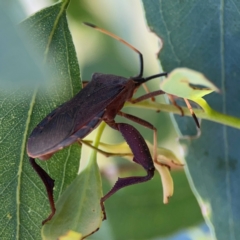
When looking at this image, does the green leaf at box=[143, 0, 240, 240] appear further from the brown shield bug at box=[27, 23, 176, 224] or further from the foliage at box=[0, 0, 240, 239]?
the brown shield bug at box=[27, 23, 176, 224]

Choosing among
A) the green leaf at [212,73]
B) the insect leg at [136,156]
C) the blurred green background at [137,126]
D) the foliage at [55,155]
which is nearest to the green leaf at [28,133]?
the foliage at [55,155]

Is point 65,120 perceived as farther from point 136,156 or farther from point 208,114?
point 208,114

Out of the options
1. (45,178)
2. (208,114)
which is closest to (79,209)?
(45,178)

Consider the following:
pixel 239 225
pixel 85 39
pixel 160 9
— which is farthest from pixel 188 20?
pixel 85 39

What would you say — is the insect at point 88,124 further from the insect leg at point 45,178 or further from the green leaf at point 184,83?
the green leaf at point 184,83

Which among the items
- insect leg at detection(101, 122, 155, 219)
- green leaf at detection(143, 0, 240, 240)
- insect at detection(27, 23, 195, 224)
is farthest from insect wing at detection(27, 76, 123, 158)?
green leaf at detection(143, 0, 240, 240)

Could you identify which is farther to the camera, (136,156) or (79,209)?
(136,156)

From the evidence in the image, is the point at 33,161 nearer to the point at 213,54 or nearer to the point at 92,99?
the point at 92,99
